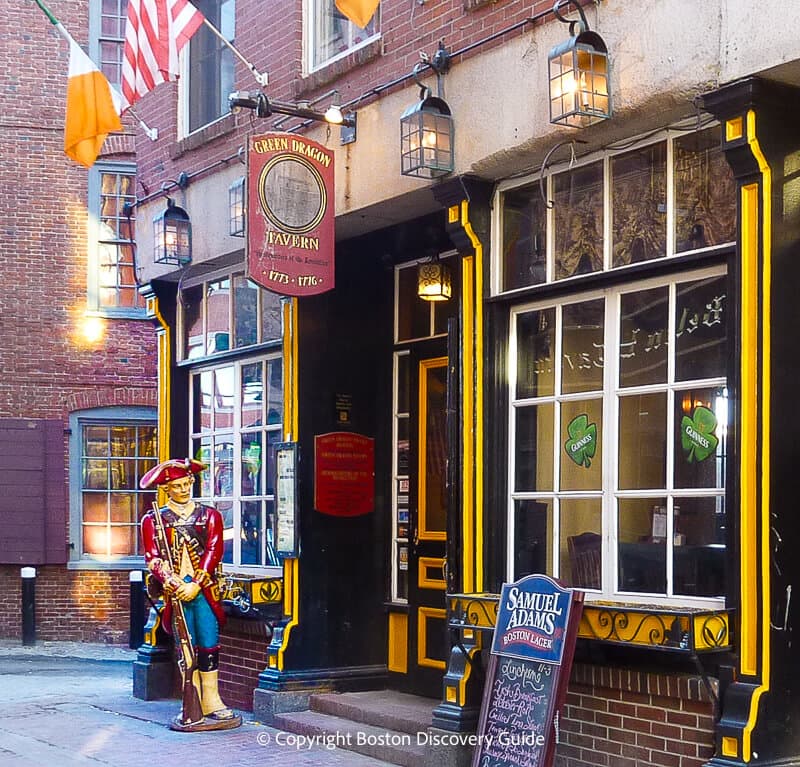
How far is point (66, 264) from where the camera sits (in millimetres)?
17859

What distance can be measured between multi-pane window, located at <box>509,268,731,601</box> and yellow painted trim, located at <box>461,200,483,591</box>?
0.18 m

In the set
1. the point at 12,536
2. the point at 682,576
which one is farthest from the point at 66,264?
the point at 682,576

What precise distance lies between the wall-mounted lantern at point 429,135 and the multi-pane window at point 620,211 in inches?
16.7

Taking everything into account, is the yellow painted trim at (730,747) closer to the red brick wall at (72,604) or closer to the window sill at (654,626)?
the window sill at (654,626)

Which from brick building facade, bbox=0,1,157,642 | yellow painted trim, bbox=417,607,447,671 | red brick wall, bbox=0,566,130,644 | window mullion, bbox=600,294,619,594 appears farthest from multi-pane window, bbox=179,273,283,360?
red brick wall, bbox=0,566,130,644

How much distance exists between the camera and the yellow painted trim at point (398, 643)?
9773 millimetres

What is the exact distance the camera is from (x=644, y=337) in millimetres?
7059

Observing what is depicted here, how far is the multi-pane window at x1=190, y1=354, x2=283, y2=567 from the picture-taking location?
10406 millimetres

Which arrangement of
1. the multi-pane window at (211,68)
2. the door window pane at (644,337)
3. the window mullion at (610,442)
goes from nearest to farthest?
the door window pane at (644,337) < the window mullion at (610,442) < the multi-pane window at (211,68)

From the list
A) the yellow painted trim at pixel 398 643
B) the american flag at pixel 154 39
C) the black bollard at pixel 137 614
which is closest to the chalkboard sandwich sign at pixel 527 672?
the yellow painted trim at pixel 398 643

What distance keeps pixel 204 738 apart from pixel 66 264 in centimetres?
1007

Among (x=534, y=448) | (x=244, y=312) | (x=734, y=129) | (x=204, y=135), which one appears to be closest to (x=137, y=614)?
(x=244, y=312)

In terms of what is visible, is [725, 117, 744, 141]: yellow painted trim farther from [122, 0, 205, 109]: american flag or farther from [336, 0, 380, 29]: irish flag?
[122, 0, 205, 109]: american flag

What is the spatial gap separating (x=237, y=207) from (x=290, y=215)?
168cm
